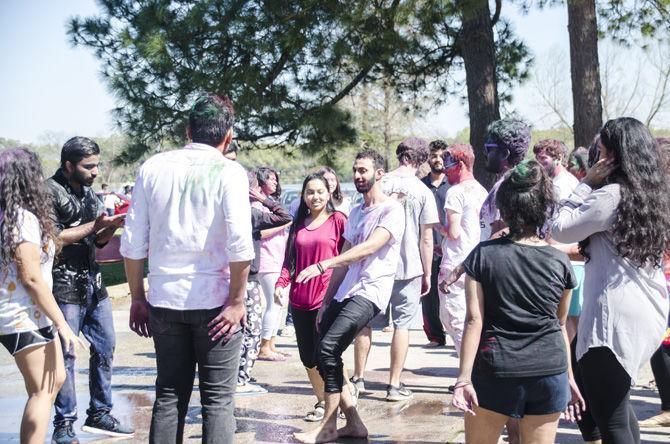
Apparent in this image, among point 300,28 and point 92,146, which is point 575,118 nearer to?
point 300,28

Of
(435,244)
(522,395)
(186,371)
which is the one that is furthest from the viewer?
(435,244)

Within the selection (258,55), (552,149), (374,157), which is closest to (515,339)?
(374,157)

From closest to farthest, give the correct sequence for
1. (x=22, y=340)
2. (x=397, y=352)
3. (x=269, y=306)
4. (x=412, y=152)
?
(x=22, y=340) → (x=397, y=352) → (x=412, y=152) → (x=269, y=306)

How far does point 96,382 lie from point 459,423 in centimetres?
253

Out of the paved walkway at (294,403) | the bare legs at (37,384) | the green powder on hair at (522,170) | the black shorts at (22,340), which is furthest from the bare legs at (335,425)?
the green powder on hair at (522,170)

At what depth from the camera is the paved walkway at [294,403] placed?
6023 mm

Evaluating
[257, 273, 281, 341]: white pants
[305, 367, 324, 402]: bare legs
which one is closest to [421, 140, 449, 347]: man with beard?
[257, 273, 281, 341]: white pants

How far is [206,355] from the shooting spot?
4.20 meters

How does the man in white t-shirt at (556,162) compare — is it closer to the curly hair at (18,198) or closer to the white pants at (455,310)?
the white pants at (455,310)

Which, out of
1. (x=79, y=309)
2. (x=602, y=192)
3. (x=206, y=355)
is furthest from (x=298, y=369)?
(x=602, y=192)

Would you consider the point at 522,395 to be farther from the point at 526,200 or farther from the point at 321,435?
the point at 321,435

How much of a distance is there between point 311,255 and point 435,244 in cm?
322

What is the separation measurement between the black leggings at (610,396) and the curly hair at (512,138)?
54.9 inches

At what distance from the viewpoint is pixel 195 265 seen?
4.18 metres
